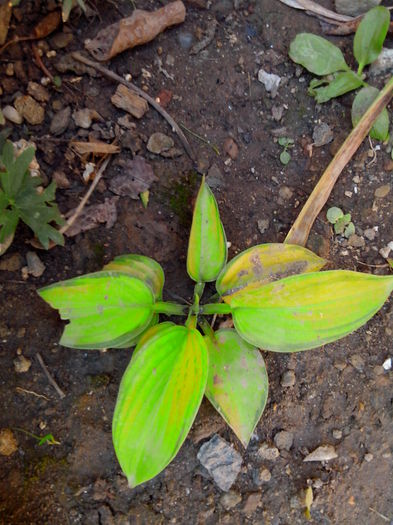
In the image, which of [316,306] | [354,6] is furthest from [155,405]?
[354,6]

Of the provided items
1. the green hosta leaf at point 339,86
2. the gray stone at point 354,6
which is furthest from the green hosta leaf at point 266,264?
the gray stone at point 354,6

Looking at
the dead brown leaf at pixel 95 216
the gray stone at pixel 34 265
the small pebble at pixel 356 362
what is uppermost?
the dead brown leaf at pixel 95 216

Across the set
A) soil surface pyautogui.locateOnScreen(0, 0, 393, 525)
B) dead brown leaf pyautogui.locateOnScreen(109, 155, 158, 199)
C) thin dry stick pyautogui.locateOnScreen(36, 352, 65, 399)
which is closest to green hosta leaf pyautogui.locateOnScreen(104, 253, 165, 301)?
soil surface pyautogui.locateOnScreen(0, 0, 393, 525)

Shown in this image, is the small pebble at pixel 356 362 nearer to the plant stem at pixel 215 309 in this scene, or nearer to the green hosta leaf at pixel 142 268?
the plant stem at pixel 215 309

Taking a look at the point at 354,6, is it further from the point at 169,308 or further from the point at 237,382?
the point at 237,382

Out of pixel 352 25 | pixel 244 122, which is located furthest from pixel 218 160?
pixel 352 25

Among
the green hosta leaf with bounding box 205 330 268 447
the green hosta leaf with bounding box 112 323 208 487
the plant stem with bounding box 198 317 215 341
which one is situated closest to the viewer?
the green hosta leaf with bounding box 112 323 208 487

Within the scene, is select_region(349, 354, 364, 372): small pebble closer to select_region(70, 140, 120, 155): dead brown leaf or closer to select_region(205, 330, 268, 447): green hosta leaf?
select_region(205, 330, 268, 447): green hosta leaf
